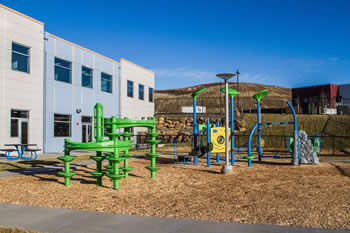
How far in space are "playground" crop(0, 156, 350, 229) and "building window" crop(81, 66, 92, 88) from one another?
16.7 meters

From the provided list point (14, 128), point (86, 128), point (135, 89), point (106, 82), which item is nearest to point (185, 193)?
point (14, 128)

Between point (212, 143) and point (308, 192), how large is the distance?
225 inches

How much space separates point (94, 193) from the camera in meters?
7.99

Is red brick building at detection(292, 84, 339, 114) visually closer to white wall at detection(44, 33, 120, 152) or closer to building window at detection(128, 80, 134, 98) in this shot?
building window at detection(128, 80, 134, 98)

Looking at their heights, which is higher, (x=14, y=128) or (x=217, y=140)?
(x=14, y=128)

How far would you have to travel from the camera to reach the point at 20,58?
68.3 feet

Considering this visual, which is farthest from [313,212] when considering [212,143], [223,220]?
[212,143]

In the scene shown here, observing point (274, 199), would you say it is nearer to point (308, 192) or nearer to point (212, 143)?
point (308, 192)

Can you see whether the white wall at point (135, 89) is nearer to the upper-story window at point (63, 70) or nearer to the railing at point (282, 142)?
the railing at point (282, 142)

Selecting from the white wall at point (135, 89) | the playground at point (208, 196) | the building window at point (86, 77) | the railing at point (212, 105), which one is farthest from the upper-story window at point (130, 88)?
the playground at point (208, 196)

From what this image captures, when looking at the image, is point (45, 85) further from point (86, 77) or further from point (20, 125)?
point (86, 77)

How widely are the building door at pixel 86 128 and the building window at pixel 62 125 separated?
163 centimetres

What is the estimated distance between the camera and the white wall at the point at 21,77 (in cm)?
1936

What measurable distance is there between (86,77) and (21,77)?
22.5 ft
